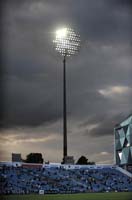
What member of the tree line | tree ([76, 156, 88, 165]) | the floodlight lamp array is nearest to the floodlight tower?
the floodlight lamp array

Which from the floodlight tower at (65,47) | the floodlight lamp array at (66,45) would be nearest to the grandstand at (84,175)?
the floodlight tower at (65,47)

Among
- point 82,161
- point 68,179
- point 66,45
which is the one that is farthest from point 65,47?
point 68,179

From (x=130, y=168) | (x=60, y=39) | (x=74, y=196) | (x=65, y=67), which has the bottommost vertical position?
(x=74, y=196)

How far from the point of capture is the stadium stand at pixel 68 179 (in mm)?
9231

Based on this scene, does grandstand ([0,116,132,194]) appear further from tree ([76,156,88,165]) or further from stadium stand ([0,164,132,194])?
tree ([76,156,88,165])

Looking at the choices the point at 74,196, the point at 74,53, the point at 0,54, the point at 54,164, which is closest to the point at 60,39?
the point at 74,53

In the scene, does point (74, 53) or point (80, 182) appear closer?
point (74, 53)

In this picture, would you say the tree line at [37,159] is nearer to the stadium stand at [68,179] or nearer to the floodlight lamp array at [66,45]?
the stadium stand at [68,179]

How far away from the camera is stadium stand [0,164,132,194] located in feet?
30.3

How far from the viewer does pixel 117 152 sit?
1037 cm

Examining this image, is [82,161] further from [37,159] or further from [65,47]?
[65,47]

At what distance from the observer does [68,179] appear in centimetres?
1038

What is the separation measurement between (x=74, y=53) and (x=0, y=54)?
542cm

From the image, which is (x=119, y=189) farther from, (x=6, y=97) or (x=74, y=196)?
(x=6, y=97)
